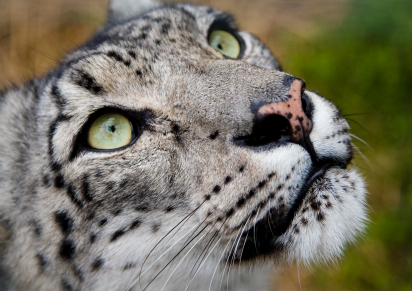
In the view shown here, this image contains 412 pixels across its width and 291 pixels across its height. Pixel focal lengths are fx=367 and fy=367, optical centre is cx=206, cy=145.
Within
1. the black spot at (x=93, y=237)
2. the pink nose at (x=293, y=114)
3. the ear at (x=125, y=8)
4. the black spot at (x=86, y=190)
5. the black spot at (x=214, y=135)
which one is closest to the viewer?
the pink nose at (x=293, y=114)

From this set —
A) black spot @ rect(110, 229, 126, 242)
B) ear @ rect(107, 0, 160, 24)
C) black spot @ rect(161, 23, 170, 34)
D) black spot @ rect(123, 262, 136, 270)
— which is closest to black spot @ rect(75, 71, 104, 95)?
black spot @ rect(161, 23, 170, 34)

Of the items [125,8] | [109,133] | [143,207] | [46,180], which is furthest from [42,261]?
[125,8]

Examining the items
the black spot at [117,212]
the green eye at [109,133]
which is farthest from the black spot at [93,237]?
the green eye at [109,133]

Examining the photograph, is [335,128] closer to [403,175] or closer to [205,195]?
[205,195]

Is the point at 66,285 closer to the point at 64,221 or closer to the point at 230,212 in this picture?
the point at 64,221

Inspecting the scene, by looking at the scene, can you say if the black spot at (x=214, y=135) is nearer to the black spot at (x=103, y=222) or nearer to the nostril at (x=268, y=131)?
the nostril at (x=268, y=131)

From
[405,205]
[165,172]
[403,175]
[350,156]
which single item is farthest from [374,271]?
[165,172]

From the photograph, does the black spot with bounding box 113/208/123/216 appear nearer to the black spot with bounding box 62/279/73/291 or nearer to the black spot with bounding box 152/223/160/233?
the black spot with bounding box 152/223/160/233

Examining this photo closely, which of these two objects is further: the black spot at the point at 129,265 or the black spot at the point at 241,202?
the black spot at the point at 129,265
